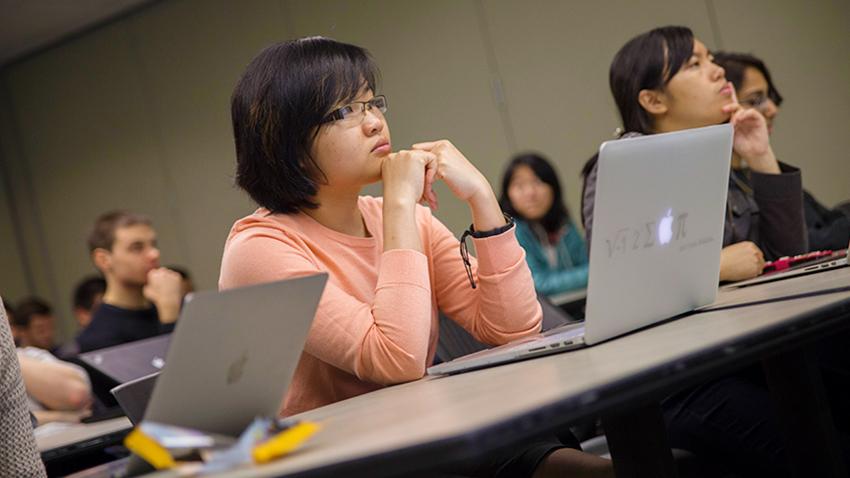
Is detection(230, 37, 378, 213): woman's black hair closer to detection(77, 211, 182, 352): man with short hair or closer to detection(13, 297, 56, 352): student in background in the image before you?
detection(77, 211, 182, 352): man with short hair

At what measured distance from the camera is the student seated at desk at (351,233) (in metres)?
1.56

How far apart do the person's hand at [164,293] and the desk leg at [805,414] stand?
3.19 meters

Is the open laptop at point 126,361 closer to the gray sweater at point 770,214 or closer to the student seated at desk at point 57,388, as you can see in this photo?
the student seated at desk at point 57,388

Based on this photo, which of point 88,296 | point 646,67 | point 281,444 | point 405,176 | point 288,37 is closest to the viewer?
point 281,444

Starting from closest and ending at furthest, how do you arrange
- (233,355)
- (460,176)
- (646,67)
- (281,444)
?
1. (281,444)
2. (233,355)
3. (460,176)
4. (646,67)

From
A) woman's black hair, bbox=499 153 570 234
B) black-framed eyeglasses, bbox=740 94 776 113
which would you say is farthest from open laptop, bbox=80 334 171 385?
woman's black hair, bbox=499 153 570 234

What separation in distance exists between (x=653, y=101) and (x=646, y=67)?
8 cm

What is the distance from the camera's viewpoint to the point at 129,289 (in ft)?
14.6

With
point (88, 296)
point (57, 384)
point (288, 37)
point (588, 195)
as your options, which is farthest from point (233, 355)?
point (288, 37)

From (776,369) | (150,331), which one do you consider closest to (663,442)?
(776,369)

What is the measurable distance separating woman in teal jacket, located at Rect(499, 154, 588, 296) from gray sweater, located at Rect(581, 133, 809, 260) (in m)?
2.12

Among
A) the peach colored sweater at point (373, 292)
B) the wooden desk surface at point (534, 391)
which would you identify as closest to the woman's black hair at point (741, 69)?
the peach colored sweater at point (373, 292)

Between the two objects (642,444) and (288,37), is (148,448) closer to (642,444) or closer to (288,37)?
(642,444)

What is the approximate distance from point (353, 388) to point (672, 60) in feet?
4.28
